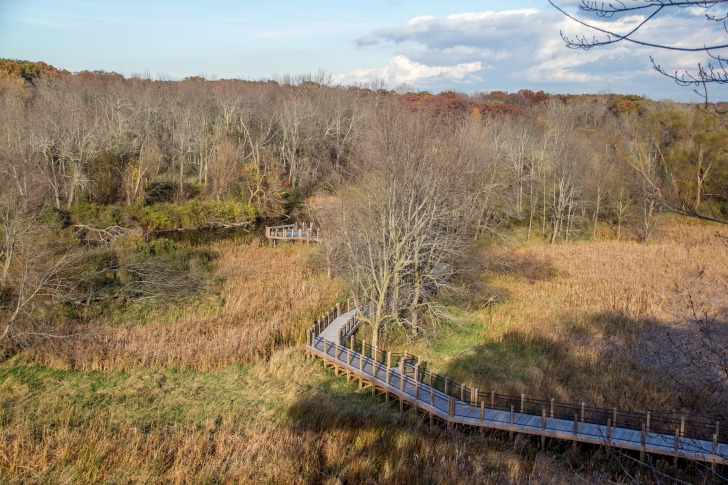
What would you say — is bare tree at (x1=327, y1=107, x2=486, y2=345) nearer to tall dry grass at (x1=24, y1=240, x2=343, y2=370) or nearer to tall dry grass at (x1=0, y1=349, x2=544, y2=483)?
tall dry grass at (x1=24, y1=240, x2=343, y2=370)

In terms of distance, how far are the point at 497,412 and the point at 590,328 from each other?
8728mm

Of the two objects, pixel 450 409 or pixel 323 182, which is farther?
pixel 323 182

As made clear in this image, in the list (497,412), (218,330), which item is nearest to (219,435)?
(497,412)

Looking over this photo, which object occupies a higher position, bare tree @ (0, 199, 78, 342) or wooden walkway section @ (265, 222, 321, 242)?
bare tree @ (0, 199, 78, 342)

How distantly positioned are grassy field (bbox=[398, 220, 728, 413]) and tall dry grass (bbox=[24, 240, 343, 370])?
5.08 metres

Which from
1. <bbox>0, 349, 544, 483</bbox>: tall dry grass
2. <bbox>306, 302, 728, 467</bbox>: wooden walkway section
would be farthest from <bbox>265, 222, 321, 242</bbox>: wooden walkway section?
<bbox>0, 349, 544, 483</bbox>: tall dry grass

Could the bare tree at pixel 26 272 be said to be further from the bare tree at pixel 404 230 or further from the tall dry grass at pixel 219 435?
the bare tree at pixel 404 230

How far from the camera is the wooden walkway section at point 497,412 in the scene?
12.6 meters

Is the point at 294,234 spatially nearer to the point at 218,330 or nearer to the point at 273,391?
the point at 218,330

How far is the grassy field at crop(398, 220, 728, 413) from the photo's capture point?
54.0 feet

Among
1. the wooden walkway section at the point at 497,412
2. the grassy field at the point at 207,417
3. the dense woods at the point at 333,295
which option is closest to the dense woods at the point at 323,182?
the dense woods at the point at 333,295

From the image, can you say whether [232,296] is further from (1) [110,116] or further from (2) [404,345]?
(1) [110,116]

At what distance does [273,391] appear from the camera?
16.0 meters

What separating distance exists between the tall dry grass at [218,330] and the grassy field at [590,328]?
5.08 metres
